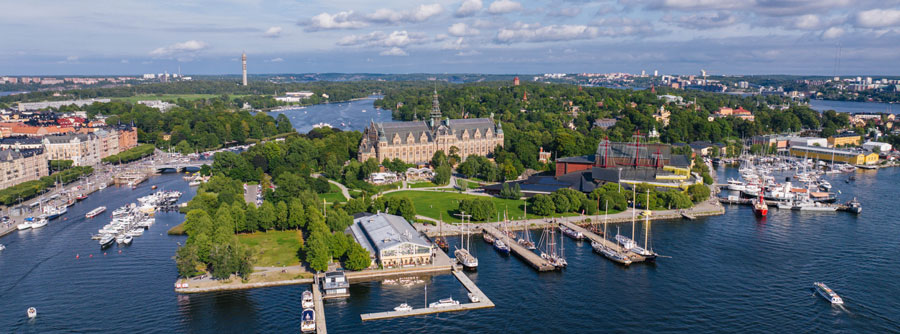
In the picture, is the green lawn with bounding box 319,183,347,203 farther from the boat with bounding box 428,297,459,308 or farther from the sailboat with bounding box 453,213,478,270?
the boat with bounding box 428,297,459,308

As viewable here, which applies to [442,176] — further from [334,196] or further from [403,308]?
[403,308]

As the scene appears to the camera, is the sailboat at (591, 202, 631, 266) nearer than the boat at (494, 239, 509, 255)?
Yes

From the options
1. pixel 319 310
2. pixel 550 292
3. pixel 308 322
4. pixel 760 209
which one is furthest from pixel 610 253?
pixel 308 322

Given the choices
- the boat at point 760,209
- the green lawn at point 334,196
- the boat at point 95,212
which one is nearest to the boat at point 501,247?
the green lawn at point 334,196

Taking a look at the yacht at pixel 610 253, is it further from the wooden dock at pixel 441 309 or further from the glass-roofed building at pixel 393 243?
the glass-roofed building at pixel 393 243

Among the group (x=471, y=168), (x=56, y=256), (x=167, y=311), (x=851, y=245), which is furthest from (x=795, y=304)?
(x=56, y=256)

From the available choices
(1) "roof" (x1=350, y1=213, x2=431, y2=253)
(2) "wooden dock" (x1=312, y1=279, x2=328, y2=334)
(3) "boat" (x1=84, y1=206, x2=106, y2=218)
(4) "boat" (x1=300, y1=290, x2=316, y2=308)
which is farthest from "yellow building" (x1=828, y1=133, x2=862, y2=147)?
(3) "boat" (x1=84, y1=206, x2=106, y2=218)

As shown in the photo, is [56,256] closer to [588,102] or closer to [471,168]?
[471,168]
